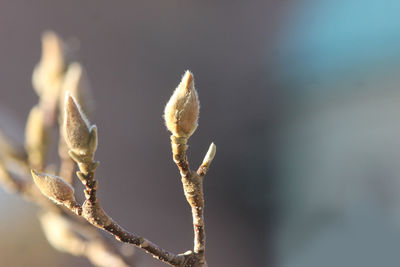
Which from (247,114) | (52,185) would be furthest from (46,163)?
(247,114)

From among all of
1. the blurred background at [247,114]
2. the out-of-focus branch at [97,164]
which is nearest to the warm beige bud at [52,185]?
the out-of-focus branch at [97,164]

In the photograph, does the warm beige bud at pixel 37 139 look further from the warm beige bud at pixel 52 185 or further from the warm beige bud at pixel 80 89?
the warm beige bud at pixel 52 185

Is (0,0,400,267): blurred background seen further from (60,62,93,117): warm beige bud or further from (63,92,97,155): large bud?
(63,92,97,155): large bud

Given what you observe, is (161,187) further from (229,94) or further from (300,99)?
(300,99)

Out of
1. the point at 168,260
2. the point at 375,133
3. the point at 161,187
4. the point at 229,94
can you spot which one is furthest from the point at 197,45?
the point at 168,260

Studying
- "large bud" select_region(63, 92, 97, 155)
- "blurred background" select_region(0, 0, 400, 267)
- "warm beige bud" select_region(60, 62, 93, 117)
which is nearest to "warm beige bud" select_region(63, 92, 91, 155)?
"large bud" select_region(63, 92, 97, 155)

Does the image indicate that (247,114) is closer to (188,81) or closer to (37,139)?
(37,139)
